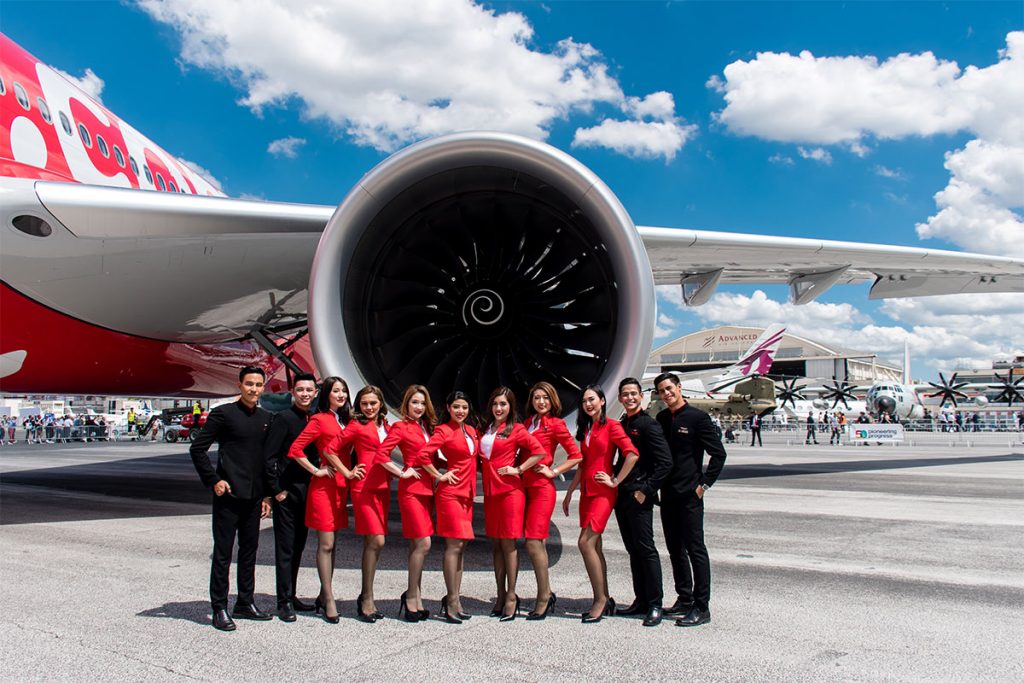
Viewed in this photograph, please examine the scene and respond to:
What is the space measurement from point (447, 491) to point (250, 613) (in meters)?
1.14

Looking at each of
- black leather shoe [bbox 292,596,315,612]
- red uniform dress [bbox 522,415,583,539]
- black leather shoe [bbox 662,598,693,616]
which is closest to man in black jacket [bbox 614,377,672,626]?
black leather shoe [bbox 662,598,693,616]

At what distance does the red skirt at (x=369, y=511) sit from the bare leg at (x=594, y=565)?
1027 millimetres

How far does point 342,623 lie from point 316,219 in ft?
10.2

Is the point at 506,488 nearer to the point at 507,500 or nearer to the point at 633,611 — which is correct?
the point at 507,500

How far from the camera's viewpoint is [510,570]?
3.69 meters

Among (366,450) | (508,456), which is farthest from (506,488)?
(366,450)

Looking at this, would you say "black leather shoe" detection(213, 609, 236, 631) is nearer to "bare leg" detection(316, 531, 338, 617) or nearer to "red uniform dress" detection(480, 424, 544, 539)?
"bare leg" detection(316, 531, 338, 617)

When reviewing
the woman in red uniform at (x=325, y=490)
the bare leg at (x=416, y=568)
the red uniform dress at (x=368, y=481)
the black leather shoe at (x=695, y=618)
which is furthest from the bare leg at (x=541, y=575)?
the woman in red uniform at (x=325, y=490)

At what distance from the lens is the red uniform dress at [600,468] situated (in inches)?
147

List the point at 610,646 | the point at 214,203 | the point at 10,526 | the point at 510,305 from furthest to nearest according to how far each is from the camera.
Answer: the point at 10,526 → the point at 510,305 → the point at 214,203 → the point at 610,646

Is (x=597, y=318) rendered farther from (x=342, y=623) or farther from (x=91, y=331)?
(x=91, y=331)

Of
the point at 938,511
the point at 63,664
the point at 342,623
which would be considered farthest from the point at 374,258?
the point at 938,511

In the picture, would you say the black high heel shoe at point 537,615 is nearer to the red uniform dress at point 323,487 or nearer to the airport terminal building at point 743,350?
the red uniform dress at point 323,487

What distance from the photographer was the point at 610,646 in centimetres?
323
